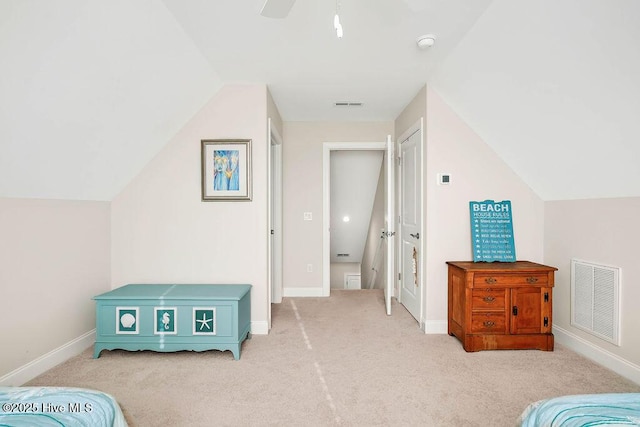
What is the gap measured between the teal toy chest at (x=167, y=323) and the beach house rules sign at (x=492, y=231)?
7.22 ft

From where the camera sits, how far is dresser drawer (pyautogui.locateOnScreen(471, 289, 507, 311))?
2707mm

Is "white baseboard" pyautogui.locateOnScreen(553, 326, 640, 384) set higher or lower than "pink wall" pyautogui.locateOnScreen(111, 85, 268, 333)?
lower

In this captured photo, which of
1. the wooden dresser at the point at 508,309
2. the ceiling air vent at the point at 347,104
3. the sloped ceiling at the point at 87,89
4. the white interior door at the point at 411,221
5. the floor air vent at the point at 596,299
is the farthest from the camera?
the ceiling air vent at the point at 347,104

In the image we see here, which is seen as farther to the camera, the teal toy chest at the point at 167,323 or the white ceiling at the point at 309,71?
the teal toy chest at the point at 167,323

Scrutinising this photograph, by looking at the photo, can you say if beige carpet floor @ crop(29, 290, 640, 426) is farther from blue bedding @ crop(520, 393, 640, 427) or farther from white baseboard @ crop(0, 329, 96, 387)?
blue bedding @ crop(520, 393, 640, 427)

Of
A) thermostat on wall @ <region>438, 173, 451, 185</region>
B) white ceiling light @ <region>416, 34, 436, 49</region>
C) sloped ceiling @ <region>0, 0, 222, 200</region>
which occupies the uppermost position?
white ceiling light @ <region>416, 34, 436, 49</region>

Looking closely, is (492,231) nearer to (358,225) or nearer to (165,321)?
(165,321)

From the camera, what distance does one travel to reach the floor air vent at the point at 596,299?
2.39m

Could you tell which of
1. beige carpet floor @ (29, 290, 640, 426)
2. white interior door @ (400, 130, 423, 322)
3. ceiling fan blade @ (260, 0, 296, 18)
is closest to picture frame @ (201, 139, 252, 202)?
beige carpet floor @ (29, 290, 640, 426)

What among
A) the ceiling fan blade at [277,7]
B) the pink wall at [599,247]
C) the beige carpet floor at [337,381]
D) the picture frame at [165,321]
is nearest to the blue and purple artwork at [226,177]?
the picture frame at [165,321]

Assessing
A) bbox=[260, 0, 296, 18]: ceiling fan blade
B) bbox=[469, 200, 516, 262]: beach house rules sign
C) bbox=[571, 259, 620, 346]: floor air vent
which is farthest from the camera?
bbox=[469, 200, 516, 262]: beach house rules sign

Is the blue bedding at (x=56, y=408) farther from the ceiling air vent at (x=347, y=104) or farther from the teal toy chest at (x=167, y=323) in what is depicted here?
the ceiling air vent at (x=347, y=104)

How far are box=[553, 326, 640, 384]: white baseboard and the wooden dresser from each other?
218 mm

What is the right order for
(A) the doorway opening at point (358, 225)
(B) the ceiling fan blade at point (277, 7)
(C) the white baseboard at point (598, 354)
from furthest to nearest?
(A) the doorway opening at point (358, 225), (C) the white baseboard at point (598, 354), (B) the ceiling fan blade at point (277, 7)
